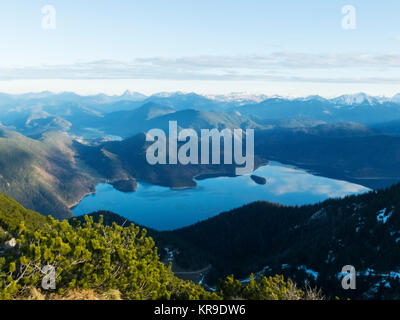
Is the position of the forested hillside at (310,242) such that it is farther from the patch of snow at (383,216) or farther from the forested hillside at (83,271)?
the forested hillside at (83,271)

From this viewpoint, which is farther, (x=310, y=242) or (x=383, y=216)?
(x=310, y=242)

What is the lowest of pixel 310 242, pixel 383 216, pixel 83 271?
pixel 310 242

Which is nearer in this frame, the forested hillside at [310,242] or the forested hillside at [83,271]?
the forested hillside at [83,271]

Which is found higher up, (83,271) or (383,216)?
(83,271)

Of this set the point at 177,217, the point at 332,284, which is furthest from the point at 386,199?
the point at 177,217

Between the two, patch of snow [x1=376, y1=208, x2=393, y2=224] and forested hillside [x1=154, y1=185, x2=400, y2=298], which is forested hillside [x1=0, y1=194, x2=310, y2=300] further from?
patch of snow [x1=376, y1=208, x2=393, y2=224]

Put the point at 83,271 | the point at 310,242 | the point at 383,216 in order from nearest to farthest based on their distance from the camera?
the point at 83,271, the point at 383,216, the point at 310,242

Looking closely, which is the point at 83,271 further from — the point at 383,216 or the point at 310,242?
the point at 383,216

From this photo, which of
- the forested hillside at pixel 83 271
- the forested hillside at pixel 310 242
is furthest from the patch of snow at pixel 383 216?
the forested hillside at pixel 83 271

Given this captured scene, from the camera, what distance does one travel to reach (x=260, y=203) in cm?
13075

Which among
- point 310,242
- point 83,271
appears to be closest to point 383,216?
point 310,242

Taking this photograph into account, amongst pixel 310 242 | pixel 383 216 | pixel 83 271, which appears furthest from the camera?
pixel 310 242
